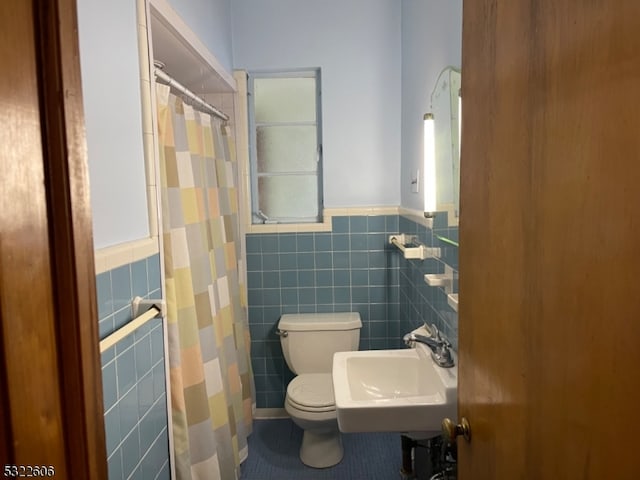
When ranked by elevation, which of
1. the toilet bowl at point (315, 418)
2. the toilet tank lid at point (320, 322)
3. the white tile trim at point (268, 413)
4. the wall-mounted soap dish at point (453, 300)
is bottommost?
the white tile trim at point (268, 413)

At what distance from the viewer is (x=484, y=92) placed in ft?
2.51

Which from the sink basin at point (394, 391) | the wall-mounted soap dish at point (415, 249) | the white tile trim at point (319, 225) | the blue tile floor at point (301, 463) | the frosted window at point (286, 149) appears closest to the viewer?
the sink basin at point (394, 391)

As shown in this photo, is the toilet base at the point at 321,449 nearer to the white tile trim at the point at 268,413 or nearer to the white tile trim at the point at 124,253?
the white tile trim at the point at 268,413

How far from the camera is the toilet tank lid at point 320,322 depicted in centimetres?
246

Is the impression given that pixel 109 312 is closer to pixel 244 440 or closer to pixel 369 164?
pixel 244 440

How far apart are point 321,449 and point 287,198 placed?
1501mm

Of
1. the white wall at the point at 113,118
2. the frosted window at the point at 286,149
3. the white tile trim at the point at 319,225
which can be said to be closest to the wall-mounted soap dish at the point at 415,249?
the white tile trim at the point at 319,225

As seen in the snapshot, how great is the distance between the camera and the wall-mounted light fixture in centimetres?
168

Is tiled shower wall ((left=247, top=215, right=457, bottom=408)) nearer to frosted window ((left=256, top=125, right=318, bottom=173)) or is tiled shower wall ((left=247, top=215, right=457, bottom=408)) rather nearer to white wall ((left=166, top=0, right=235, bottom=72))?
frosted window ((left=256, top=125, right=318, bottom=173))

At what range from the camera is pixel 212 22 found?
208cm

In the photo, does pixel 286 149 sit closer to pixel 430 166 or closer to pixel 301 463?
pixel 430 166

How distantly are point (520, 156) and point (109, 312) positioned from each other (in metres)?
0.96

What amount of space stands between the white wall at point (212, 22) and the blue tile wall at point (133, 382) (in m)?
1.03

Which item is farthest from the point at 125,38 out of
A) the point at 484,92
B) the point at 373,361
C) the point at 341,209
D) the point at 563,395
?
the point at 341,209
